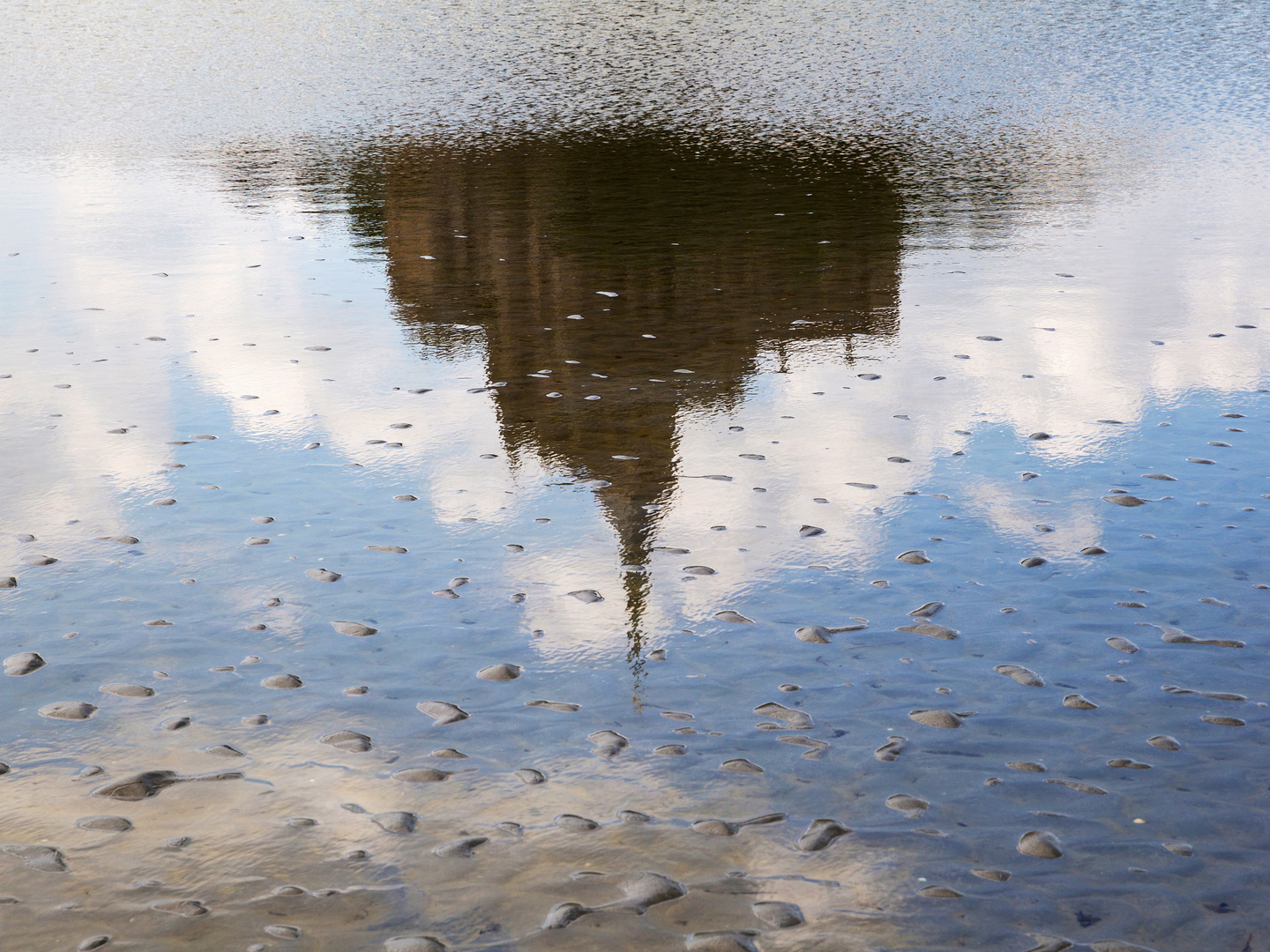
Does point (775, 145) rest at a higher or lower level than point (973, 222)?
higher

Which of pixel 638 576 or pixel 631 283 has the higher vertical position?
pixel 631 283

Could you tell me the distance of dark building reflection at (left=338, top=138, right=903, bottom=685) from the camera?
12453 millimetres

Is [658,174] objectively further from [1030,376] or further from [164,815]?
[164,815]

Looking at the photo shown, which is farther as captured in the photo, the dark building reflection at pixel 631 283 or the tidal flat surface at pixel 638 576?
the dark building reflection at pixel 631 283

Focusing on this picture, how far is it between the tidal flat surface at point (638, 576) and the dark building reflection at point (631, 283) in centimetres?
11

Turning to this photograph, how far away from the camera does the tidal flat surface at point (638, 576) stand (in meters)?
5.89

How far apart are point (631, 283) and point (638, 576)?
9.55 meters

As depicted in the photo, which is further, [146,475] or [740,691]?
[146,475]

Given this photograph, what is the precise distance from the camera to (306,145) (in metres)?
34.1

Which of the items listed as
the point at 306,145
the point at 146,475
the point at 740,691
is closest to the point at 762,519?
the point at 740,691

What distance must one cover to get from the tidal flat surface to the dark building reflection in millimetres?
113

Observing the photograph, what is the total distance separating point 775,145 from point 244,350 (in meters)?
20.9

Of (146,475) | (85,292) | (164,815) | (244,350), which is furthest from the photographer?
(85,292)

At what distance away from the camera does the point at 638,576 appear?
30.4 ft
